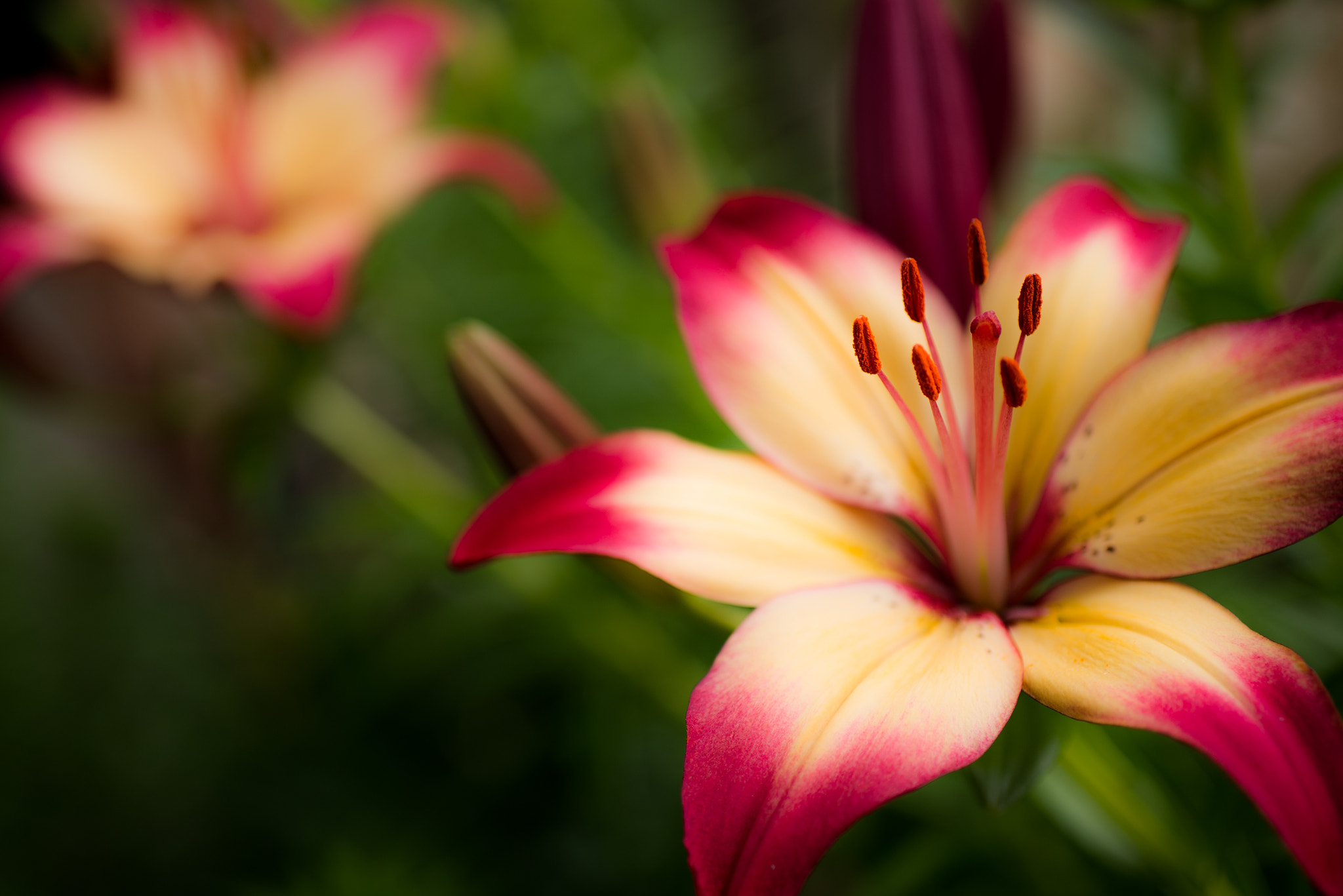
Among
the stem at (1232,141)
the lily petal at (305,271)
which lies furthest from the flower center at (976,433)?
the lily petal at (305,271)

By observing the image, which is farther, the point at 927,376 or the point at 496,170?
the point at 496,170

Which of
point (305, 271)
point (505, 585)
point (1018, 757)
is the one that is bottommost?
point (505, 585)

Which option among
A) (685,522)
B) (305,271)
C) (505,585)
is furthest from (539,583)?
(685,522)

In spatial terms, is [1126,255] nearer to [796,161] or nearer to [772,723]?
[772,723]

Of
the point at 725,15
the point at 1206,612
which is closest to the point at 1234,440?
the point at 1206,612

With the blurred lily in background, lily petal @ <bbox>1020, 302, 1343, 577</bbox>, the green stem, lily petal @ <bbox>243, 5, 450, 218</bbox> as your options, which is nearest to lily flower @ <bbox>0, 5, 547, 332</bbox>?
lily petal @ <bbox>243, 5, 450, 218</bbox>

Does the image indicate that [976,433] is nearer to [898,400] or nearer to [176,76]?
[898,400]

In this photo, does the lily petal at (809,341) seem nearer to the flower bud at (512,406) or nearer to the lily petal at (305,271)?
the flower bud at (512,406)

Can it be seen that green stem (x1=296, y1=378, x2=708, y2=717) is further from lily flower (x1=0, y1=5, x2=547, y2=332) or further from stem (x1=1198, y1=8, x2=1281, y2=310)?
stem (x1=1198, y1=8, x2=1281, y2=310)
